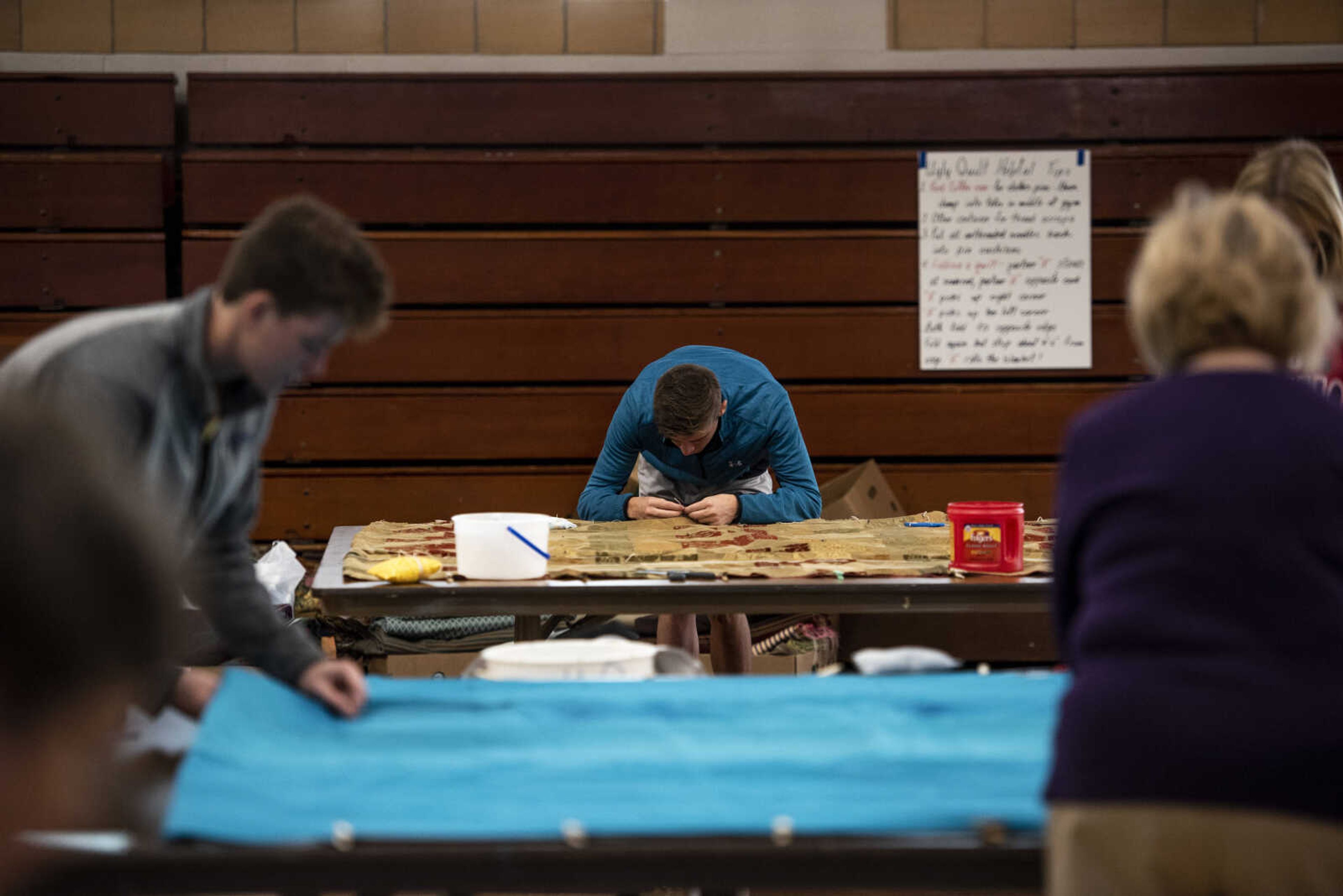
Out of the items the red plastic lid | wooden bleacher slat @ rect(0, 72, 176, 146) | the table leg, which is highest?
wooden bleacher slat @ rect(0, 72, 176, 146)

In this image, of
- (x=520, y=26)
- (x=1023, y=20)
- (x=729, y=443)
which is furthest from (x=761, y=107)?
(x=729, y=443)

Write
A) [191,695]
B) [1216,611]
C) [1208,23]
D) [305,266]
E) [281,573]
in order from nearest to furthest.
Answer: [1216,611] → [305,266] → [191,695] → [281,573] → [1208,23]

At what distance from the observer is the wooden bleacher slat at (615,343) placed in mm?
5500

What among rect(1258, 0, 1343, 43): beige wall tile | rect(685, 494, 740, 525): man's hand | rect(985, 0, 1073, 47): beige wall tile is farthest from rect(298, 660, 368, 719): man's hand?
rect(1258, 0, 1343, 43): beige wall tile

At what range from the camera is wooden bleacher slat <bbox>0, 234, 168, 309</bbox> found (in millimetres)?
5375

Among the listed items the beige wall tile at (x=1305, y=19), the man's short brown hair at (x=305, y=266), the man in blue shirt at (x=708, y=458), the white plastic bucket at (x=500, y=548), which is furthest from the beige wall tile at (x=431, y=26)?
the man's short brown hair at (x=305, y=266)

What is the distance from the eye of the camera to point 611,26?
18.2ft

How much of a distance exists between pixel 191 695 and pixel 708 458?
2.42 meters

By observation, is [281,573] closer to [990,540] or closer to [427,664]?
[427,664]

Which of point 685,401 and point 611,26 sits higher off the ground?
point 611,26

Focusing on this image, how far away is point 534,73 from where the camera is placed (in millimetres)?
5465

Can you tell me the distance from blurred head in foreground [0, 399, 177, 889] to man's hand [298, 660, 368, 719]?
113 cm

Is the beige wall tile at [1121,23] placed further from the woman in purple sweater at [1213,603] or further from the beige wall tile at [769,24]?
the woman in purple sweater at [1213,603]

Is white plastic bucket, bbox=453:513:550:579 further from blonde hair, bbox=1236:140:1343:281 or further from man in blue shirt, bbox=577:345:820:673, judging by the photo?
blonde hair, bbox=1236:140:1343:281
